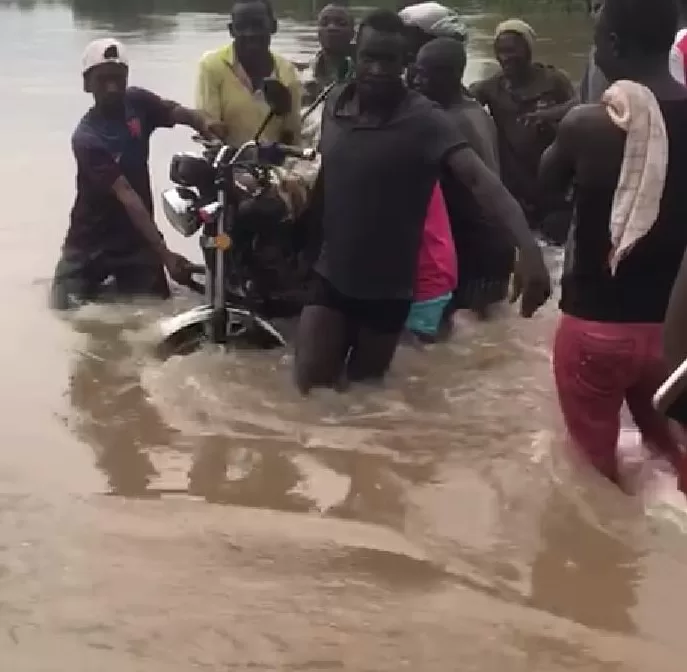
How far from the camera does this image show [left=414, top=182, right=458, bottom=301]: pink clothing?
583 cm

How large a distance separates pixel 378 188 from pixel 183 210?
1.12m

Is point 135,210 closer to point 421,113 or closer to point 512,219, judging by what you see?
point 421,113

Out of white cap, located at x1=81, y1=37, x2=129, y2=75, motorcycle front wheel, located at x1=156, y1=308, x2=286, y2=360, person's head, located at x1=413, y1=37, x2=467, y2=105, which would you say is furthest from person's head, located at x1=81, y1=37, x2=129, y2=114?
person's head, located at x1=413, y1=37, x2=467, y2=105

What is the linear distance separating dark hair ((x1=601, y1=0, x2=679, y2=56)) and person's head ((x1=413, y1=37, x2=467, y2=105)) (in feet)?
7.38

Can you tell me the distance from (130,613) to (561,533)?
146 centimetres

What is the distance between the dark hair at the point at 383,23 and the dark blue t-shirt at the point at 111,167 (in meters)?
2.02

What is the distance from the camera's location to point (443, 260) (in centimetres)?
589

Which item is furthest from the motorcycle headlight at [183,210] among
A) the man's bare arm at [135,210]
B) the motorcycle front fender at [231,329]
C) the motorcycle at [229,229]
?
the man's bare arm at [135,210]

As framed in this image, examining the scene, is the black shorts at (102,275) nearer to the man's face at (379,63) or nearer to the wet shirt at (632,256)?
the man's face at (379,63)

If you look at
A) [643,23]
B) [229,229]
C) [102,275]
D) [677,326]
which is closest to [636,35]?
[643,23]

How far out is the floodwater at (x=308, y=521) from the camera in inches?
146

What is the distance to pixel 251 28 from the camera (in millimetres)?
6645

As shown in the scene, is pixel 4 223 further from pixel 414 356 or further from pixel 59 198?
pixel 414 356

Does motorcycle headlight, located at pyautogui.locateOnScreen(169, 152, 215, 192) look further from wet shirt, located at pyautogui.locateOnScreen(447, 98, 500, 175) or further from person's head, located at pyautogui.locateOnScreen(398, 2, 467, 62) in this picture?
person's head, located at pyautogui.locateOnScreen(398, 2, 467, 62)
